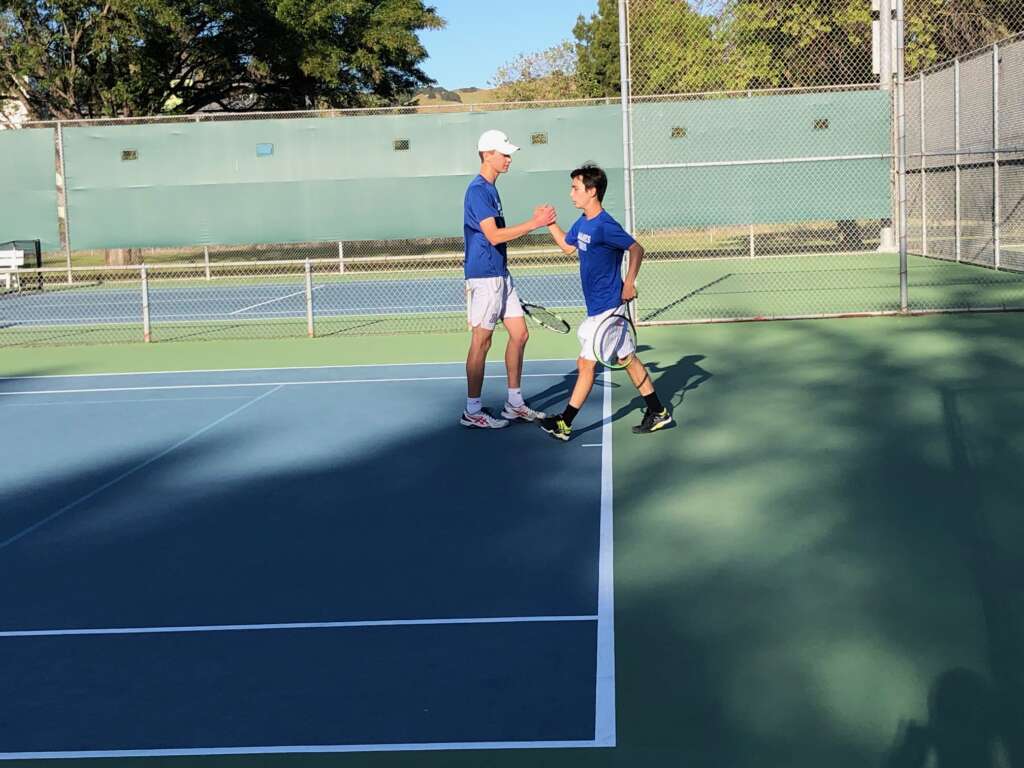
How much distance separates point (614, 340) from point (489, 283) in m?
1.13

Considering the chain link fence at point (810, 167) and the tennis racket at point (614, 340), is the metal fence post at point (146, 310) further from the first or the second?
the tennis racket at point (614, 340)

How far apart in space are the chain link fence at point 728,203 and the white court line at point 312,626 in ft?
34.9

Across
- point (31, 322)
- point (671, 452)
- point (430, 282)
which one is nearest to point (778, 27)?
point (430, 282)

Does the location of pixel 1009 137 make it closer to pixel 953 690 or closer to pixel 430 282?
pixel 430 282

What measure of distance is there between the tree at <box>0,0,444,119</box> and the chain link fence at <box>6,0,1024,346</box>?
3.44m

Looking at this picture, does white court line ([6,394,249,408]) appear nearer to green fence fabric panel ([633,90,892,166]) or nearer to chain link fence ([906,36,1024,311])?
chain link fence ([906,36,1024,311])

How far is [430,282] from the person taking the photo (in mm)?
24219

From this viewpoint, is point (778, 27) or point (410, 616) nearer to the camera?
point (410, 616)

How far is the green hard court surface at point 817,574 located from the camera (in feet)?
13.0

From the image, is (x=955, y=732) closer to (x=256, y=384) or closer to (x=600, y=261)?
(x=600, y=261)

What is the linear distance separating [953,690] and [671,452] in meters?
4.08

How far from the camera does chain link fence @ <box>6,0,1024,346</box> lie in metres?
18.1

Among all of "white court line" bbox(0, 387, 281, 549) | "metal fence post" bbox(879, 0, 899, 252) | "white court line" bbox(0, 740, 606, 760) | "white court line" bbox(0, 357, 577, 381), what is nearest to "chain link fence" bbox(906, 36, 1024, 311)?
"metal fence post" bbox(879, 0, 899, 252)

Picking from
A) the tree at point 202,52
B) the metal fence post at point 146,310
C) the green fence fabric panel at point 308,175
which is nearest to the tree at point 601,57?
the tree at point 202,52
